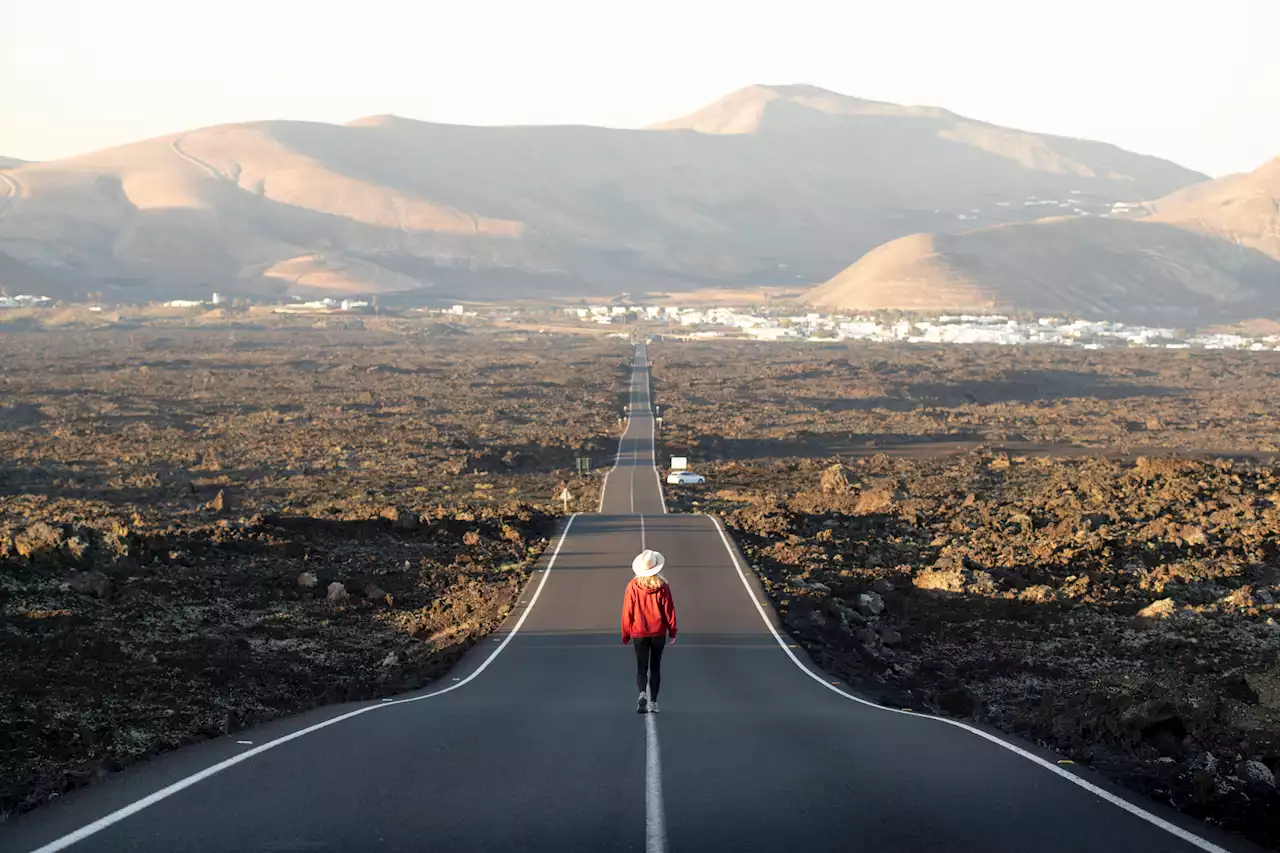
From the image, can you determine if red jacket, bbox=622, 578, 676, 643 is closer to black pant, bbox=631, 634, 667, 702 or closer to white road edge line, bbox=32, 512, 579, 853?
black pant, bbox=631, 634, 667, 702

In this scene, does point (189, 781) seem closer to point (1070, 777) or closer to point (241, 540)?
point (1070, 777)

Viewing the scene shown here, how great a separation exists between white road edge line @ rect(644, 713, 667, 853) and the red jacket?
129 centimetres

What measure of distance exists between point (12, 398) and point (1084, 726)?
308 feet

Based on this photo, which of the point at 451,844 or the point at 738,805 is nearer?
the point at 451,844

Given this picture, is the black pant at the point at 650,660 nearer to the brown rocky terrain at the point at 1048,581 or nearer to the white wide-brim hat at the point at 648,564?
the white wide-brim hat at the point at 648,564

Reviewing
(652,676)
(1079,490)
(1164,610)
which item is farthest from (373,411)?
(652,676)

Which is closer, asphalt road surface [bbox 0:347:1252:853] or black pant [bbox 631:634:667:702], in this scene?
asphalt road surface [bbox 0:347:1252:853]

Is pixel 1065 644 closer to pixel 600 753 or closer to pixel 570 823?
pixel 600 753

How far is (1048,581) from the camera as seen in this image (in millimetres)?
29672

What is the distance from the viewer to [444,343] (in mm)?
179500

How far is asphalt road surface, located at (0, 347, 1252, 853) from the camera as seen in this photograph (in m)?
8.66

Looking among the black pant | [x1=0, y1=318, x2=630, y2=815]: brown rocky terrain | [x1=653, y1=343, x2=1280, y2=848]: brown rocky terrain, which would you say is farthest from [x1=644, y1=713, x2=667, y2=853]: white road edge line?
[x1=0, y1=318, x2=630, y2=815]: brown rocky terrain

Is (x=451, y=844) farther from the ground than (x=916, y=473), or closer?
farther from the ground

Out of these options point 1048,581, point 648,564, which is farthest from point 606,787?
point 1048,581
